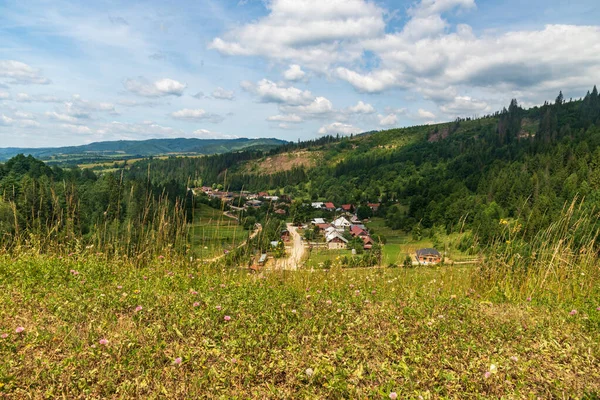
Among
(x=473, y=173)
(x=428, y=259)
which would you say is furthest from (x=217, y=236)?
(x=473, y=173)

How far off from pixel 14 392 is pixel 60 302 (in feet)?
5.67

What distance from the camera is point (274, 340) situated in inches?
143

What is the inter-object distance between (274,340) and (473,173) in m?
118

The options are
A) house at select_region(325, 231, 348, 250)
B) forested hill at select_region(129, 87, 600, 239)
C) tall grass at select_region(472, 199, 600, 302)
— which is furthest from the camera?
forested hill at select_region(129, 87, 600, 239)

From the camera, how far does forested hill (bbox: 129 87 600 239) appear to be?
2552 inches

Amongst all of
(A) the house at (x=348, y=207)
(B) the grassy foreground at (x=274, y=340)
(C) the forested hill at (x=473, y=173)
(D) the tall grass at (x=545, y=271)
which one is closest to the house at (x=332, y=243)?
(B) the grassy foreground at (x=274, y=340)

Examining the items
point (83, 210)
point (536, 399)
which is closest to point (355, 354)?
point (536, 399)

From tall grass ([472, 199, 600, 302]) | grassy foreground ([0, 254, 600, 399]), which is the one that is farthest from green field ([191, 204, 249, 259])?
tall grass ([472, 199, 600, 302])

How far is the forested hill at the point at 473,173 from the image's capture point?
64812 mm

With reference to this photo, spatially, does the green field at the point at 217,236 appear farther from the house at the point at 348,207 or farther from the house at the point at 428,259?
the house at the point at 348,207

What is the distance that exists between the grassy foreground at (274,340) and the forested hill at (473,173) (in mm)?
28972

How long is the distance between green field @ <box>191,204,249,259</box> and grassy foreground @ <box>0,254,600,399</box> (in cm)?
168

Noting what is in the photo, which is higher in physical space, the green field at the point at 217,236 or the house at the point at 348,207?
the green field at the point at 217,236

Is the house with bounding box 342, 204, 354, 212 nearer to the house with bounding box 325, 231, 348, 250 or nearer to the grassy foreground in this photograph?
the house with bounding box 325, 231, 348, 250
